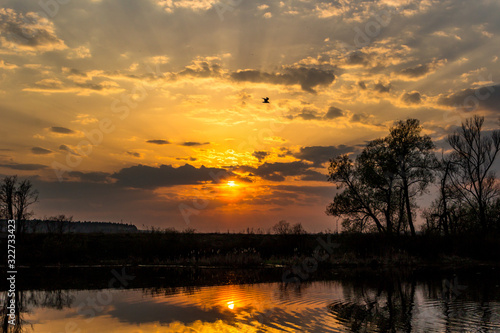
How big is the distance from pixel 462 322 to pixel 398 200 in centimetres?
4239

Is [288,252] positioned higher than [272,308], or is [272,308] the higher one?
[288,252]

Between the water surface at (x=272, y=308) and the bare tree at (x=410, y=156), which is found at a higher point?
the bare tree at (x=410, y=156)

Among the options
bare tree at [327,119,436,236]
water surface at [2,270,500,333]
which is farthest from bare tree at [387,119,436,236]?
water surface at [2,270,500,333]

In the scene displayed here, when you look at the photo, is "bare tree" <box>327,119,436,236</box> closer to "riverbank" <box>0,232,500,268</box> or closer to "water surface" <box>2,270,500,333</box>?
"riverbank" <box>0,232,500,268</box>

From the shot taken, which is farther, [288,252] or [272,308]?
[288,252]

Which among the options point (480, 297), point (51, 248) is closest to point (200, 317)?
point (480, 297)

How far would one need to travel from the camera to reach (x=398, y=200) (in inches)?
2135

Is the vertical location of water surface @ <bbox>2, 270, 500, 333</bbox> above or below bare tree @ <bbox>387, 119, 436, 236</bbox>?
below

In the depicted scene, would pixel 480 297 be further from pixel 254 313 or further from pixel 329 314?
pixel 254 313

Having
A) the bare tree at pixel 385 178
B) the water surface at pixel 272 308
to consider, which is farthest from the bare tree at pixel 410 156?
the water surface at pixel 272 308

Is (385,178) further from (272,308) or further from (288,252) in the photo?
(272,308)

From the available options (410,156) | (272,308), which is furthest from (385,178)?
(272,308)

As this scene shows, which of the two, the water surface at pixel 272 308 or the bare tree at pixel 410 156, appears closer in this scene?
the water surface at pixel 272 308

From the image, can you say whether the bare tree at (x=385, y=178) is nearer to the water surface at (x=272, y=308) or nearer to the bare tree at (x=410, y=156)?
the bare tree at (x=410, y=156)
